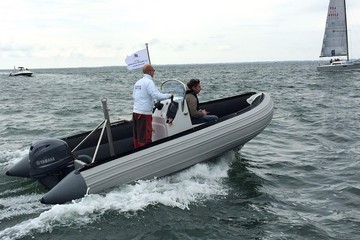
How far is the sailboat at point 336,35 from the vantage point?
4512cm

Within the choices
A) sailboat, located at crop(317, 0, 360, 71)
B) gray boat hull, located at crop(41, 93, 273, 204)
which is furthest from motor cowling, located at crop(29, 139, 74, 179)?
sailboat, located at crop(317, 0, 360, 71)

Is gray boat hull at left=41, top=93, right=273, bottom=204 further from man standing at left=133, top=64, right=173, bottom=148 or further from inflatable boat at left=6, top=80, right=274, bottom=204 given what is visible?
man standing at left=133, top=64, right=173, bottom=148

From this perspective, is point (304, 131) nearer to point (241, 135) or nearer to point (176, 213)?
point (241, 135)

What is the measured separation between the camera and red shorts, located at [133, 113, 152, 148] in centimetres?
615

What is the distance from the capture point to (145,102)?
19.9 feet

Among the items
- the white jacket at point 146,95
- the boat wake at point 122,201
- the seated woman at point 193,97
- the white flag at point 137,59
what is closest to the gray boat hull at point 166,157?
the boat wake at point 122,201

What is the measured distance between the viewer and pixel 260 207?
5641 mm

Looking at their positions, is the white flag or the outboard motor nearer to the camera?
the outboard motor

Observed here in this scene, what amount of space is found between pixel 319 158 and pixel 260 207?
3158 mm

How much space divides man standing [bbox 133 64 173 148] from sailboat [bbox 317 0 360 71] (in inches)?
1685

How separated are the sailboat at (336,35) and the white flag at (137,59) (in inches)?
1654

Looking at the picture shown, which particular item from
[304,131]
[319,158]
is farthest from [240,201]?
[304,131]

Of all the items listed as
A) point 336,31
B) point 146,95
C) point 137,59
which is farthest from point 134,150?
point 336,31

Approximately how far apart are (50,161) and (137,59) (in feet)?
8.50
